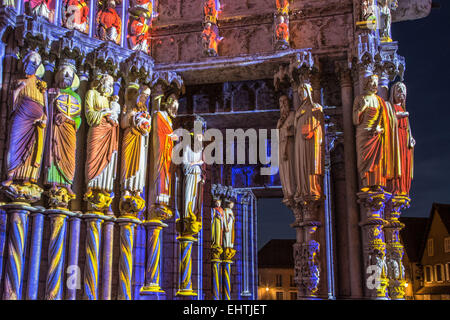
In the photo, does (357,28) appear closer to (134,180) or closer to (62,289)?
(134,180)

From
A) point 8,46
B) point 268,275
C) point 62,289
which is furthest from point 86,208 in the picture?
point 268,275

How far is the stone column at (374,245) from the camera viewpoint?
914cm

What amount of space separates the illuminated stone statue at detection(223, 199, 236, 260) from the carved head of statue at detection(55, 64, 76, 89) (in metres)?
6.23

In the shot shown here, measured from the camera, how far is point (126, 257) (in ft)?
30.8

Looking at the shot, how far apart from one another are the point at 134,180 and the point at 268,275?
988 inches

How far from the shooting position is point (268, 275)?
110ft

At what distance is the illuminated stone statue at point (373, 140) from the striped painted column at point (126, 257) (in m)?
3.91

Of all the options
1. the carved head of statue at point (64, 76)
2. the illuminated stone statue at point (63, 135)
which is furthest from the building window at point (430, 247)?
the carved head of statue at point (64, 76)

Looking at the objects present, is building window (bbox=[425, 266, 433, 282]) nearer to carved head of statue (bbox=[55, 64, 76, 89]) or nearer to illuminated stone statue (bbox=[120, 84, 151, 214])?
illuminated stone statue (bbox=[120, 84, 151, 214])

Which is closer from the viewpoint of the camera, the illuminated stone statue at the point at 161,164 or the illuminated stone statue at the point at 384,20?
the illuminated stone statue at the point at 161,164

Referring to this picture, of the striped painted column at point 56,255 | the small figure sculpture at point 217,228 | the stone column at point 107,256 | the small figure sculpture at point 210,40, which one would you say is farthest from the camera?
the small figure sculpture at point 217,228

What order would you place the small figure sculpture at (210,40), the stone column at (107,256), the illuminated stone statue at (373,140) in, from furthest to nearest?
the small figure sculpture at (210,40)
the illuminated stone statue at (373,140)
the stone column at (107,256)

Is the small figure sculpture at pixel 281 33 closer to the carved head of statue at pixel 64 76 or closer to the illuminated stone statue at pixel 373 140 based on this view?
the illuminated stone statue at pixel 373 140

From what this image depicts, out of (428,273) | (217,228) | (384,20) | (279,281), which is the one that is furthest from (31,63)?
(279,281)
